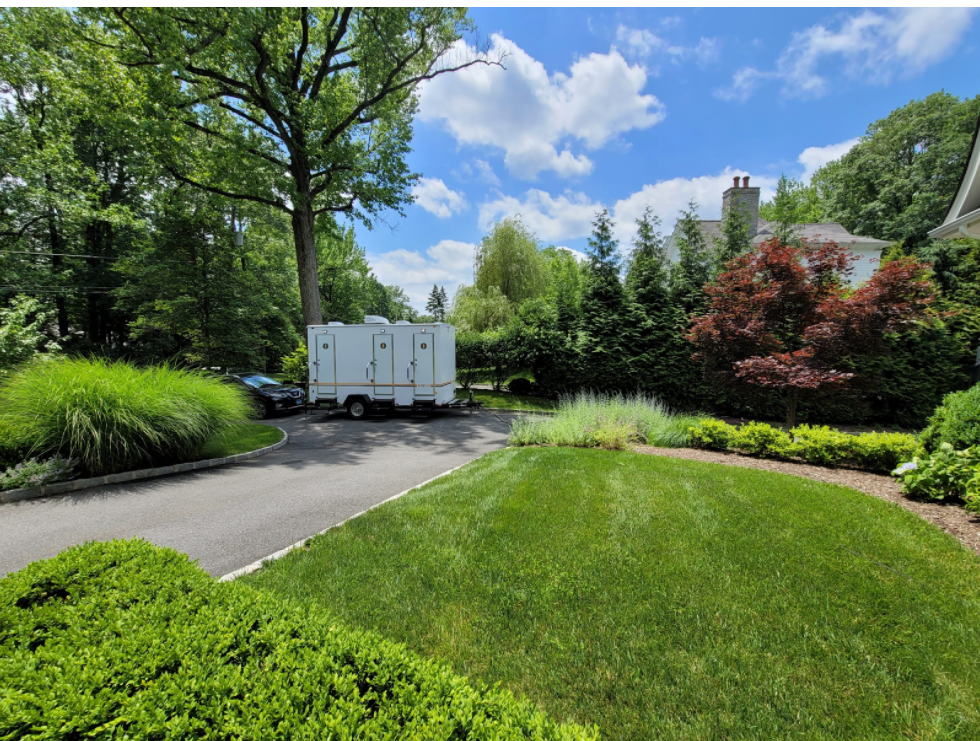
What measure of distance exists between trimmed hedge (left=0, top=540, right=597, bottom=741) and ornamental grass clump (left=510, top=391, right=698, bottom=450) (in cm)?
660

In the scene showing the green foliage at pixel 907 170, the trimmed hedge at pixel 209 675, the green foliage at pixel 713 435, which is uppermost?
the green foliage at pixel 907 170

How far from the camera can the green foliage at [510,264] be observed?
23.0 meters

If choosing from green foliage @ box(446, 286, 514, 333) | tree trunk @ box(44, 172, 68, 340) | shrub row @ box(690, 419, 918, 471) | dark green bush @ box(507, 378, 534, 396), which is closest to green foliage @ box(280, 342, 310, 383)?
green foliage @ box(446, 286, 514, 333)

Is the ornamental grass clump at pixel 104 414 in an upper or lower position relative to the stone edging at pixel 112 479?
upper

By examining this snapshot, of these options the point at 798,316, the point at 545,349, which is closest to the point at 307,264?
the point at 545,349

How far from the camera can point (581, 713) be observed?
1.89 metres

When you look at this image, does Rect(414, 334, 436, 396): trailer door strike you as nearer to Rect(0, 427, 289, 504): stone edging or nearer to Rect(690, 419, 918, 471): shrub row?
Rect(0, 427, 289, 504): stone edging

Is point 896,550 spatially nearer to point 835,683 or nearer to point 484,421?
point 835,683

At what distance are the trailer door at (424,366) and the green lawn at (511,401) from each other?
3.08 m

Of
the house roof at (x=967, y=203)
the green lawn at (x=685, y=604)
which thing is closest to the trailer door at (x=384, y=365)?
the green lawn at (x=685, y=604)

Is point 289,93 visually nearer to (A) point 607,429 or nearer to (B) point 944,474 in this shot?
(A) point 607,429

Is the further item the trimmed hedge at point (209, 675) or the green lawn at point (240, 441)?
the green lawn at point (240, 441)

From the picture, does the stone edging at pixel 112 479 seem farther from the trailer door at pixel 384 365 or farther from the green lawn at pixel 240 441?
the trailer door at pixel 384 365

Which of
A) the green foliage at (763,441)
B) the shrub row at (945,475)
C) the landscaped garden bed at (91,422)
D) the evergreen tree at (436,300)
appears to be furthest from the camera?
the evergreen tree at (436,300)
